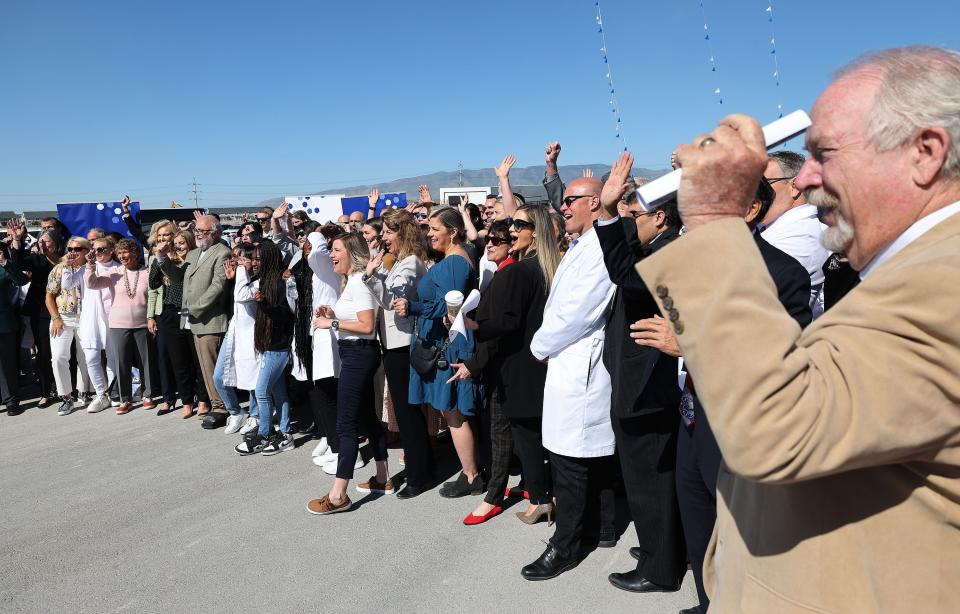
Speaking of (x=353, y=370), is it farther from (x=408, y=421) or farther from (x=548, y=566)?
(x=548, y=566)

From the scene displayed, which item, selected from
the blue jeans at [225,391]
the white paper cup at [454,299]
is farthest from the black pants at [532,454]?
the blue jeans at [225,391]

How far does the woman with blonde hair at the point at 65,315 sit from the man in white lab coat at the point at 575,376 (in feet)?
21.2

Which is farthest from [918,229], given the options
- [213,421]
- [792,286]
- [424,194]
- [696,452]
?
[424,194]

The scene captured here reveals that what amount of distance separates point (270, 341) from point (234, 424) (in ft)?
4.44

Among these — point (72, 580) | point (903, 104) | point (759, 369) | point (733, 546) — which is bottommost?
point (72, 580)

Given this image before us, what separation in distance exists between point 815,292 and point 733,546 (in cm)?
251

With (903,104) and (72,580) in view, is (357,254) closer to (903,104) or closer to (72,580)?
(72,580)

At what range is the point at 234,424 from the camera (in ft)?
20.9

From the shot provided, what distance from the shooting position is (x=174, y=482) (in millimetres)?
5121

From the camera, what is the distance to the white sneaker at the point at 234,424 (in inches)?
249

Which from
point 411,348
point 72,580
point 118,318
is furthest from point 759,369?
point 118,318

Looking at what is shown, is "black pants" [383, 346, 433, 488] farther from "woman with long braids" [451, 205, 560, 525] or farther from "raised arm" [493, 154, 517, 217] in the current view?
"raised arm" [493, 154, 517, 217]

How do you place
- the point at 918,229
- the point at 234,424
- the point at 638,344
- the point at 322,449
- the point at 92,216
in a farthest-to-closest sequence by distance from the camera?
1. the point at 92,216
2. the point at 234,424
3. the point at 322,449
4. the point at 638,344
5. the point at 918,229

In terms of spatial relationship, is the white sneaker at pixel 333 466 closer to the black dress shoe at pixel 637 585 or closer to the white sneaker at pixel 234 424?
the white sneaker at pixel 234 424
